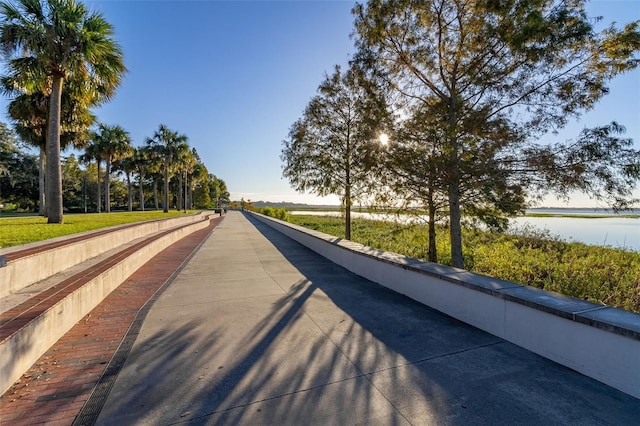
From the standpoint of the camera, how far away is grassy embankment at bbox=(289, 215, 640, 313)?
22.7 ft

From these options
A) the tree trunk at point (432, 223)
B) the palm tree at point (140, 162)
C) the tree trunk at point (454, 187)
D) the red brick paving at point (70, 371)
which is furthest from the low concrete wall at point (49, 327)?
the palm tree at point (140, 162)

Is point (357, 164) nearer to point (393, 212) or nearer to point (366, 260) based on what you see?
point (393, 212)

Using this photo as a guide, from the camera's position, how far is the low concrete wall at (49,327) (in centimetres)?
254

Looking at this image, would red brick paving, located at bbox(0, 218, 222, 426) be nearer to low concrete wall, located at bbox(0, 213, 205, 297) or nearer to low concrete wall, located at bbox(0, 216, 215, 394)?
low concrete wall, located at bbox(0, 216, 215, 394)

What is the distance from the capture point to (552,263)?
9688 mm

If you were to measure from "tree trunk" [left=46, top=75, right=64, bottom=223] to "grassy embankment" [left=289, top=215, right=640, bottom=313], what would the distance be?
12.0 m

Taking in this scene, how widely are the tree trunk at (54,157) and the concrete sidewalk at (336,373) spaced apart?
32.5 ft

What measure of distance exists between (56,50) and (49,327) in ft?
40.5

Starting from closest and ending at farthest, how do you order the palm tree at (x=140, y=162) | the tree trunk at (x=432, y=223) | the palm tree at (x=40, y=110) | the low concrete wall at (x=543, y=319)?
the low concrete wall at (x=543, y=319) < the tree trunk at (x=432, y=223) < the palm tree at (x=40, y=110) < the palm tree at (x=140, y=162)

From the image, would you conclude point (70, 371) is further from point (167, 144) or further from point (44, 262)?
point (167, 144)

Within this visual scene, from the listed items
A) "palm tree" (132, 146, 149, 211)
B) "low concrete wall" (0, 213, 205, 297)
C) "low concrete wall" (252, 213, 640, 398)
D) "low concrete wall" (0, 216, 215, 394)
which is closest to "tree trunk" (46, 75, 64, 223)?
"low concrete wall" (0, 213, 205, 297)

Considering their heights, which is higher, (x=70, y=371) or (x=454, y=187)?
(x=454, y=187)

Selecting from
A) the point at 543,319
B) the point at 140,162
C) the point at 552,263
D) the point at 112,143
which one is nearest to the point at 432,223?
the point at 552,263

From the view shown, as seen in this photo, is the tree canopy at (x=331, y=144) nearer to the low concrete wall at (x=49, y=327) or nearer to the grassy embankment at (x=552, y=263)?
the grassy embankment at (x=552, y=263)
